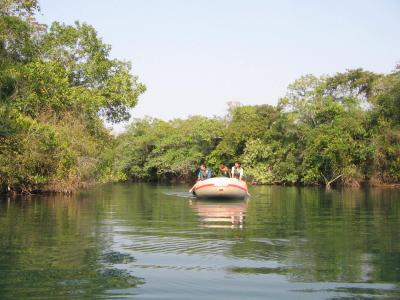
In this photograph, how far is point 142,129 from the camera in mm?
64938

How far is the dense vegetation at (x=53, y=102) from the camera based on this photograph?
72.9ft

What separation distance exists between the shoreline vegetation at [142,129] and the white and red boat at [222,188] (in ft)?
21.2

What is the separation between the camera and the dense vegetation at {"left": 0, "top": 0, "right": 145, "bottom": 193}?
875 inches

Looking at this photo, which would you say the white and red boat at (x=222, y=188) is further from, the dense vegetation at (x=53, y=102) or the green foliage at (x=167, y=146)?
the green foliage at (x=167, y=146)

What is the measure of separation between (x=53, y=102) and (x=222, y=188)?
29.6 ft

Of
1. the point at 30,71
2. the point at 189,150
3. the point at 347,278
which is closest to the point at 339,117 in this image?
the point at 189,150

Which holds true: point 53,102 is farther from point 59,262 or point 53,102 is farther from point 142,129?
point 142,129

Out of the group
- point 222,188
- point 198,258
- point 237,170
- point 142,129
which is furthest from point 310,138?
point 198,258

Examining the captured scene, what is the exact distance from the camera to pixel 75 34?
2942 cm


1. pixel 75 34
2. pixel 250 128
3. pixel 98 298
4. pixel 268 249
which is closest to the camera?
pixel 98 298

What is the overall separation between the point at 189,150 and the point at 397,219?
146 feet

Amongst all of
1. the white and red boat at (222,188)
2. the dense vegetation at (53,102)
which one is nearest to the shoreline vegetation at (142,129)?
the dense vegetation at (53,102)

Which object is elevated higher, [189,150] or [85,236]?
[189,150]

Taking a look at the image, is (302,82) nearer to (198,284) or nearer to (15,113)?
(15,113)
